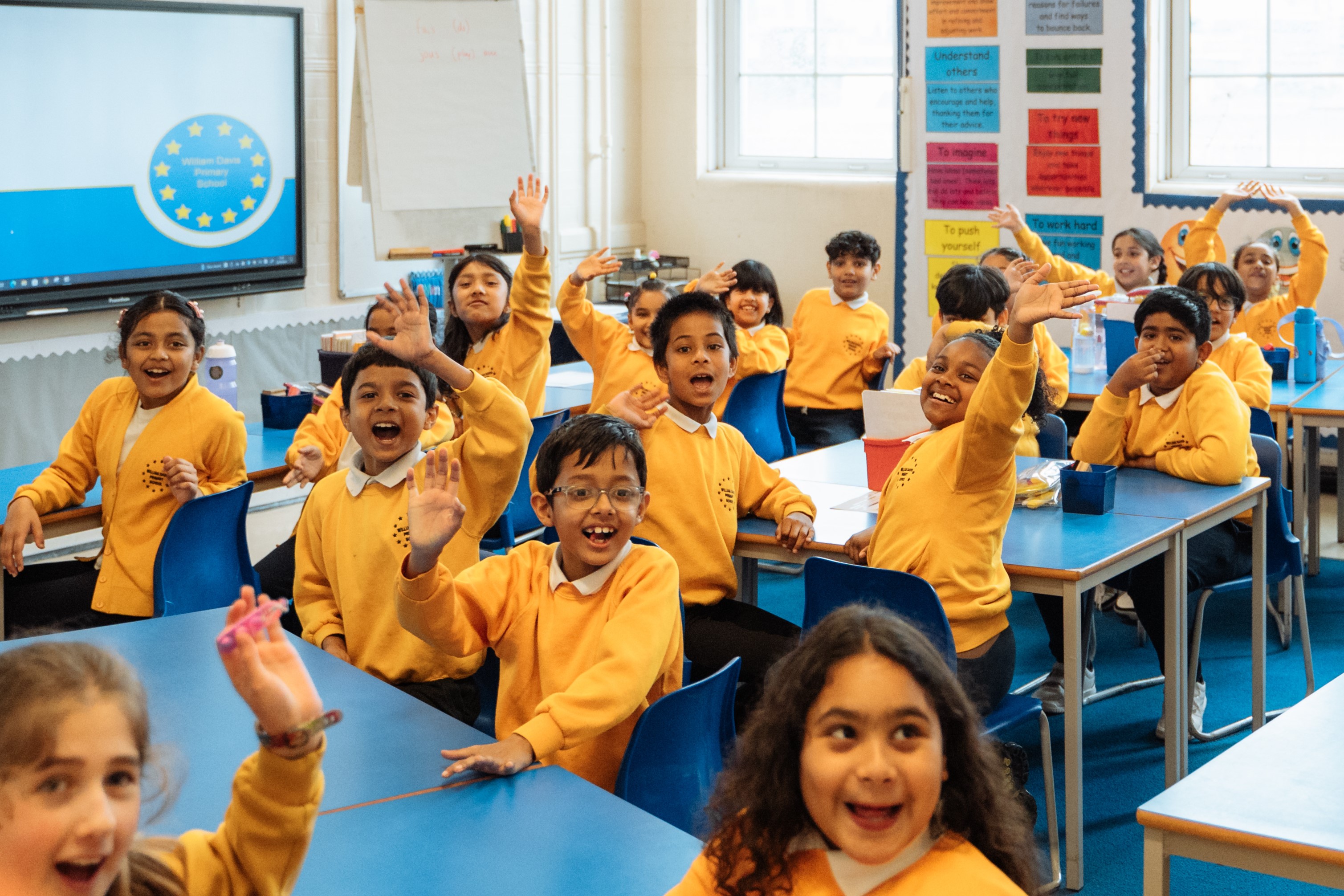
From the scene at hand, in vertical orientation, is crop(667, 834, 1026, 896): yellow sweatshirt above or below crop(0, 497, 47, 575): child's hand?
below

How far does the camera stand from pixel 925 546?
2699 mm

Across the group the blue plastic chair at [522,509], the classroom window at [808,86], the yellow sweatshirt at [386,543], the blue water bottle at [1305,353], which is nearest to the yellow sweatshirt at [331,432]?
the blue plastic chair at [522,509]

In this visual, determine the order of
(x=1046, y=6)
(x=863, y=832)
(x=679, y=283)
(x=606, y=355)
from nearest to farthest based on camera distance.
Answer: (x=863, y=832), (x=606, y=355), (x=1046, y=6), (x=679, y=283)

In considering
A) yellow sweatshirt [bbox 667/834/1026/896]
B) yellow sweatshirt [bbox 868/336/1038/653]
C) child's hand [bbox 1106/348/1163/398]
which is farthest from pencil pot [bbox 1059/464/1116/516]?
yellow sweatshirt [bbox 667/834/1026/896]

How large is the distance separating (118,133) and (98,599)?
8.95 feet

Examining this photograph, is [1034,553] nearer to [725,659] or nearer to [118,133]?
[725,659]

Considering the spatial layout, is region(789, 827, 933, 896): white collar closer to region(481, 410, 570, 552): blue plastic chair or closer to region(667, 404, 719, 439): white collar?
region(667, 404, 719, 439): white collar

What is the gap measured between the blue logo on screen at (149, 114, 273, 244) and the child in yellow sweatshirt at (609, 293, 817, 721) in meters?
3.12

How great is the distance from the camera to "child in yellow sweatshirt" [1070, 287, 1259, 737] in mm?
3354

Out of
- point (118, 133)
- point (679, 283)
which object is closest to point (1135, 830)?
point (118, 133)

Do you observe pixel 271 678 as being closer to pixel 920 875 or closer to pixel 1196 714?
pixel 920 875

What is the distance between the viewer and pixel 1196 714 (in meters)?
3.56

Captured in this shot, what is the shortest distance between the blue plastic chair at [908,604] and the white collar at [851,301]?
285cm

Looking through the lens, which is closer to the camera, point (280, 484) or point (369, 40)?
point (280, 484)
